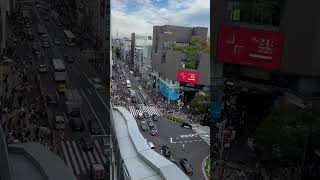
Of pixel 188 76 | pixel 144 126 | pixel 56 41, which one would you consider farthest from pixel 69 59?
pixel 144 126

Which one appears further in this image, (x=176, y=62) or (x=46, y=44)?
(x=176, y=62)

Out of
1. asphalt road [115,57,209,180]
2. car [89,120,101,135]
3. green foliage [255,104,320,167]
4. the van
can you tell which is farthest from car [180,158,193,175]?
green foliage [255,104,320,167]

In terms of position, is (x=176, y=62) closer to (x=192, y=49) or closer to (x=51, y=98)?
(x=192, y=49)

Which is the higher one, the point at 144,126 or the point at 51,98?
the point at 51,98

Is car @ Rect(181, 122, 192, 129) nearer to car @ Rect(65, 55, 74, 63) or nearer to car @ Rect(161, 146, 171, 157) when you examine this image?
car @ Rect(161, 146, 171, 157)

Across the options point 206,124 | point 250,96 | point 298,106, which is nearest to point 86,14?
point 206,124

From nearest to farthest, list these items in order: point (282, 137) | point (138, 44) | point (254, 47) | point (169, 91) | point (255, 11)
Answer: point (169, 91)
point (138, 44)
point (255, 11)
point (254, 47)
point (282, 137)

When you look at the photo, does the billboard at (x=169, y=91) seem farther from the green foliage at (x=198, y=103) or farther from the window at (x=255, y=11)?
the window at (x=255, y=11)
